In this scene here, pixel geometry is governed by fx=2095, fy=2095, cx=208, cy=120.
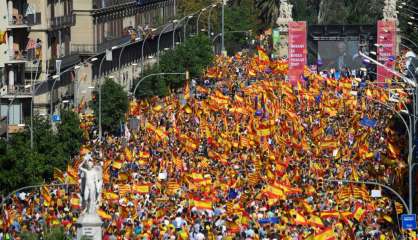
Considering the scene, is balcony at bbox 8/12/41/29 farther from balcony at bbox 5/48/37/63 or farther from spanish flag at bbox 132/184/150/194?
spanish flag at bbox 132/184/150/194

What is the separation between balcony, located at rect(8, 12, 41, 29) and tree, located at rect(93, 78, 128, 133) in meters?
6.10

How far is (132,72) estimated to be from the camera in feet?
451

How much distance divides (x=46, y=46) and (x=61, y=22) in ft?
15.1

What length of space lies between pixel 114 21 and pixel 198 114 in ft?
168

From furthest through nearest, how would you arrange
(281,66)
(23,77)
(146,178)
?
(281,66) < (23,77) < (146,178)

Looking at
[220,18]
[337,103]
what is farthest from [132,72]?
[337,103]

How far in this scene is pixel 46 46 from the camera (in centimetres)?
11462

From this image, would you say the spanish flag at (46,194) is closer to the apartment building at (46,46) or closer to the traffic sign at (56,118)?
the traffic sign at (56,118)

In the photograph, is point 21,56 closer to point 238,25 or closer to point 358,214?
point 358,214

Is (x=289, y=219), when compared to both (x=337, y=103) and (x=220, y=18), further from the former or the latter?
(x=220, y=18)

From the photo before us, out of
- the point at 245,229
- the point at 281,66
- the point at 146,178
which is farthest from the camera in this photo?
the point at 281,66

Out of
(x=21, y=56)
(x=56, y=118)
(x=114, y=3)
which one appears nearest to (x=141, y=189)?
(x=56, y=118)

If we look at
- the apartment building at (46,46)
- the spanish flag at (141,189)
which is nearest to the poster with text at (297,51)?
the apartment building at (46,46)

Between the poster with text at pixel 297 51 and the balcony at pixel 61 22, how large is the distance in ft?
42.8
